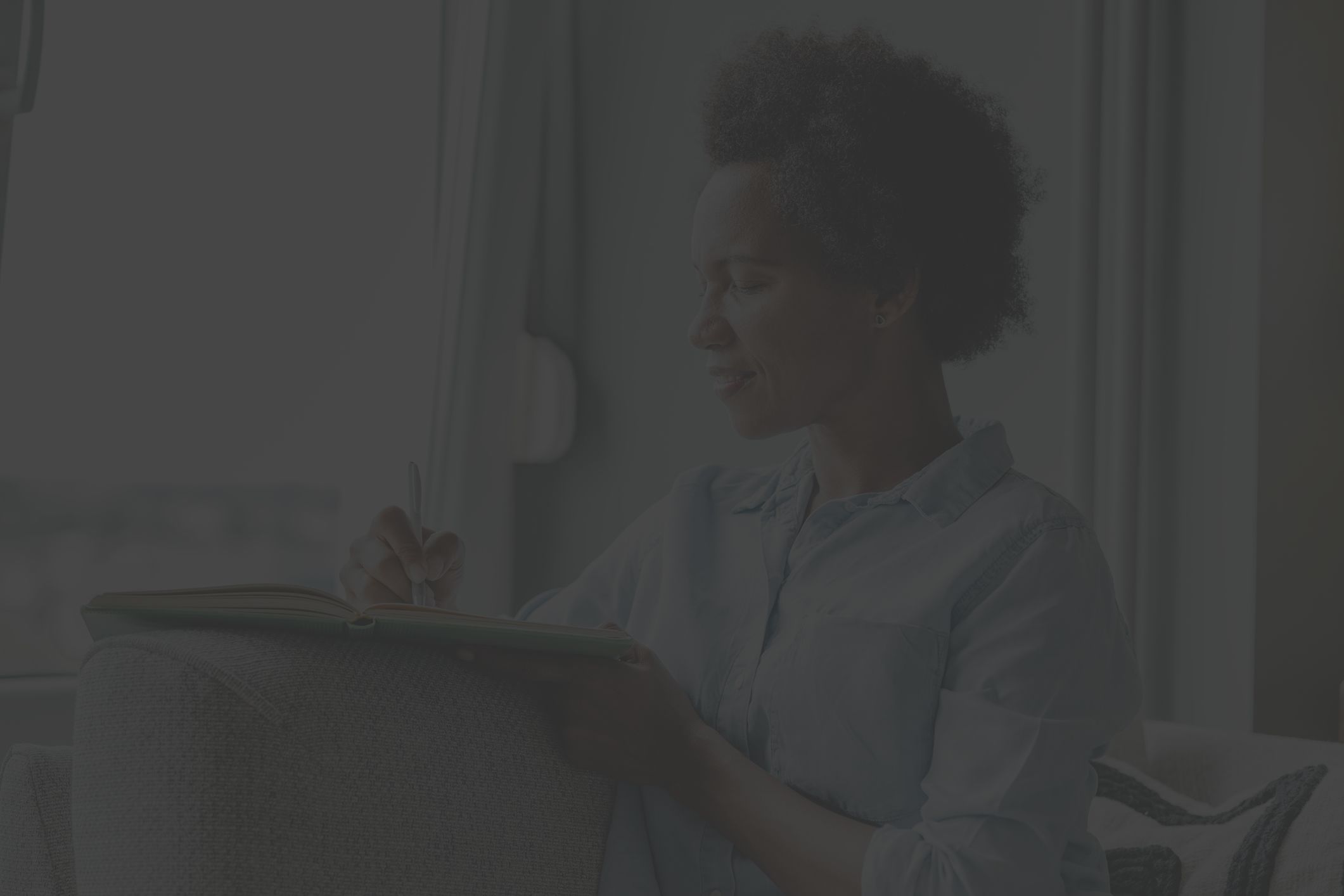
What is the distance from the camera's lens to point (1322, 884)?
0.93 m

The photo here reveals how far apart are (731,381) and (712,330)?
0.17 ft

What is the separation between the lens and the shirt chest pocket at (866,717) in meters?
0.90

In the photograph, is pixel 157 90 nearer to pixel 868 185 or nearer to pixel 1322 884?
pixel 868 185

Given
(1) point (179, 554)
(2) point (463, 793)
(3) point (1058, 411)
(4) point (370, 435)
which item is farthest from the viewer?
(4) point (370, 435)

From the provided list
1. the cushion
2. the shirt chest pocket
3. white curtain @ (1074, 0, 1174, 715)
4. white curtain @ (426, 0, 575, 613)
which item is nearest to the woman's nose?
the shirt chest pocket

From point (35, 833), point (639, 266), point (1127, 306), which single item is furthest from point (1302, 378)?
point (35, 833)

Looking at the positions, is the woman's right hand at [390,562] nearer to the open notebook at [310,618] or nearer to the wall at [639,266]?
the open notebook at [310,618]

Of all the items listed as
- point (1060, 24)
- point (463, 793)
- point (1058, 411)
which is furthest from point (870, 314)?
point (1060, 24)

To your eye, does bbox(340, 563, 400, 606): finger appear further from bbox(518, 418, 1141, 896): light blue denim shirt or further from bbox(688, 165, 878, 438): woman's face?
bbox(688, 165, 878, 438): woman's face

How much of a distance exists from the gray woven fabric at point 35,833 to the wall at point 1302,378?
1378 millimetres

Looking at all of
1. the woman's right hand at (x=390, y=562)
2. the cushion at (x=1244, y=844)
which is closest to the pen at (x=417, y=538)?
the woman's right hand at (x=390, y=562)

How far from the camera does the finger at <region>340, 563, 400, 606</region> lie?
1046 millimetres

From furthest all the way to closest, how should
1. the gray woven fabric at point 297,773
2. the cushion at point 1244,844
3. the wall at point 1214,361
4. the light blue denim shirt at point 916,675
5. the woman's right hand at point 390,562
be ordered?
the wall at point 1214,361 → the woman's right hand at point 390,562 → the cushion at point 1244,844 → the light blue denim shirt at point 916,675 → the gray woven fabric at point 297,773

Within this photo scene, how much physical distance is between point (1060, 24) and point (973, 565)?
43.6 inches
